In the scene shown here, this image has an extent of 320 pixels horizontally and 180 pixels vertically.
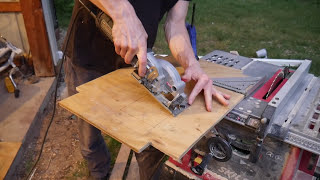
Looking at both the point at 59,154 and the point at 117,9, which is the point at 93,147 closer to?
the point at 59,154

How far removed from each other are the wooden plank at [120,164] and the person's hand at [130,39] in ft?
5.32

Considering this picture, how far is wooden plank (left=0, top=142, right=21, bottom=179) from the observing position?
271 cm

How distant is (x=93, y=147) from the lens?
2.45 meters

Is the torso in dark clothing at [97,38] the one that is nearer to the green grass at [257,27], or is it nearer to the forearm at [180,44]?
the forearm at [180,44]

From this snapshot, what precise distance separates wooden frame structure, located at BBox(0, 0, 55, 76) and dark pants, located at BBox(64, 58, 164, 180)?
182 centimetres

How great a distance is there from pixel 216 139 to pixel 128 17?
0.84 metres

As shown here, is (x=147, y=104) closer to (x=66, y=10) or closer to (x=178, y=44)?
(x=178, y=44)

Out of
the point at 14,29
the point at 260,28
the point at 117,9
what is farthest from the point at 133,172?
the point at 260,28

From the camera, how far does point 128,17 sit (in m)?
1.60

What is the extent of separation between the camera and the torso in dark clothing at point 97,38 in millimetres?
2021

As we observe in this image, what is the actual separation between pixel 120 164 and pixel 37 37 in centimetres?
211

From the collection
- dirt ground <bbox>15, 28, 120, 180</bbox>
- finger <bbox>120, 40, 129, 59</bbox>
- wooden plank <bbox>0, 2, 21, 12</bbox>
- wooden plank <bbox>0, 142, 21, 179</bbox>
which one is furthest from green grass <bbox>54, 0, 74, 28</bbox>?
finger <bbox>120, 40, 129, 59</bbox>

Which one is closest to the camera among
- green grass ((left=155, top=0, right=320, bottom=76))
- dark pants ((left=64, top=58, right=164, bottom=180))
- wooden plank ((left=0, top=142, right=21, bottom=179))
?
dark pants ((left=64, top=58, right=164, bottom=180))

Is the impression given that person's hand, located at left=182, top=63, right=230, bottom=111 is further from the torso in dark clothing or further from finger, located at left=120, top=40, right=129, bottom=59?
the torso in dark clothing
